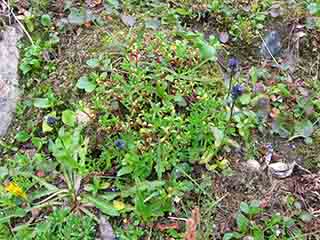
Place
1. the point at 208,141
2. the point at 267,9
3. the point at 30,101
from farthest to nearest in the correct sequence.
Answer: the point at 267,9
the point at 30,101
the point at 208,141

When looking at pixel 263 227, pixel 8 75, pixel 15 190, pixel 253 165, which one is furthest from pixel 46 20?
pixel 263 227

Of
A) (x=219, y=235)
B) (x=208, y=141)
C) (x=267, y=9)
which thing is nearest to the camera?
(x=219, y=235)

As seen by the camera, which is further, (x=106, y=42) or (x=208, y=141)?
(x=106, y=42)

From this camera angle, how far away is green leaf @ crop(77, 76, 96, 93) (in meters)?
2.71


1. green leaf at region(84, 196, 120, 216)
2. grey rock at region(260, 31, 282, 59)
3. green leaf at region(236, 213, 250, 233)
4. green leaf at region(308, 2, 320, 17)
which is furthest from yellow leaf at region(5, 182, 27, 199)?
green leaf at region(308, 2, 320, 17)

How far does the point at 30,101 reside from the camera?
280 centimetres

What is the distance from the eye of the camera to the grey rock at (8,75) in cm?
279

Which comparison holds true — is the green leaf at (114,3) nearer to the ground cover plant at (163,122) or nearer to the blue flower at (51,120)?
the ground cover plant at (163,122)

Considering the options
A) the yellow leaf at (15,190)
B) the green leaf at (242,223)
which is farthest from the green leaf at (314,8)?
the yellow leaf at (15,190)

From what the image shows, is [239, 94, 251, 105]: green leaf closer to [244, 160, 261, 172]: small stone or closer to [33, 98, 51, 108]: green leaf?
[244, 160, 261, 172]: small stone

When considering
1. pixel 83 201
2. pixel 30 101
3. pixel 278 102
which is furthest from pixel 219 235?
pixel 30 101

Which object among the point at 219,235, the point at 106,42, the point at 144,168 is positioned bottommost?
the point at 219,235

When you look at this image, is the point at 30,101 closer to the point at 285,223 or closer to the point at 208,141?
the point at 208,141

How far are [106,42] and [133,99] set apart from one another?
1.39 feet
